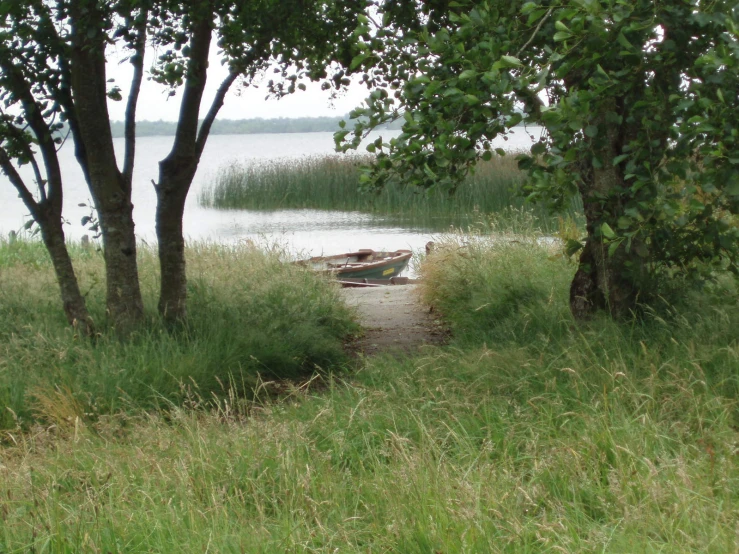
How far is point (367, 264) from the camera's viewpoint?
13984mm

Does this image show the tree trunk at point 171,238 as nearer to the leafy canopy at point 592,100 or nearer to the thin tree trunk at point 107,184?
the thin tree trunk at point 107,184

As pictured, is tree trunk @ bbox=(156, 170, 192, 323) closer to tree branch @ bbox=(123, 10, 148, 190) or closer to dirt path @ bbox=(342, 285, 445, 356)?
tree branch @ bbox=(123, 10, 148, 190)

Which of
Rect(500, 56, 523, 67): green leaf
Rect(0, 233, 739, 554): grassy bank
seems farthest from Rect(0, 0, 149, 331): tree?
Rect(500, 56, 523, 67): green leaf

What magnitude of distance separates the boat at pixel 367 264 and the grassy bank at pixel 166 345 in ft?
12.2

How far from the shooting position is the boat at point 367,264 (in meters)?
13.9

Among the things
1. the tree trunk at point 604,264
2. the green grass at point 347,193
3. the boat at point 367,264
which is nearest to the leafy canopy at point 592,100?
the tree trunk at point 604,264

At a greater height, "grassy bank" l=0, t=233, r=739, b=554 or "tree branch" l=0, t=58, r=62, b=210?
"tree branch" l=0, t=58, r=62, b=210

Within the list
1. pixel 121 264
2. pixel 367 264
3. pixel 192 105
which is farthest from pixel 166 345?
pixel 367 264

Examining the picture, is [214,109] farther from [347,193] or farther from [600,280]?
[347,193]

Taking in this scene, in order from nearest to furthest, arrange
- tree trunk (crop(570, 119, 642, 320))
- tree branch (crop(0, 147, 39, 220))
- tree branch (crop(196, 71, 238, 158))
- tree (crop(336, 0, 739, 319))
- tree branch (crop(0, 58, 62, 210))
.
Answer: tree (crop(336, 0, 739, 319)) < tree trunk (crop(570, 119, 642, 320)) < tree branch (crop(0, 58, 62, 210)) < tree branch (crop(0, 147, 39, 220)) < tree branch (crop(196, 71, 238, 158))

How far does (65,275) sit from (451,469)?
442 cm

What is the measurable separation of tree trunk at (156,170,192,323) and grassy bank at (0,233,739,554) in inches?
81.9

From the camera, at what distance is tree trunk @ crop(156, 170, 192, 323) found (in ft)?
23.7

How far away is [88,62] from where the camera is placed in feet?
20.9
